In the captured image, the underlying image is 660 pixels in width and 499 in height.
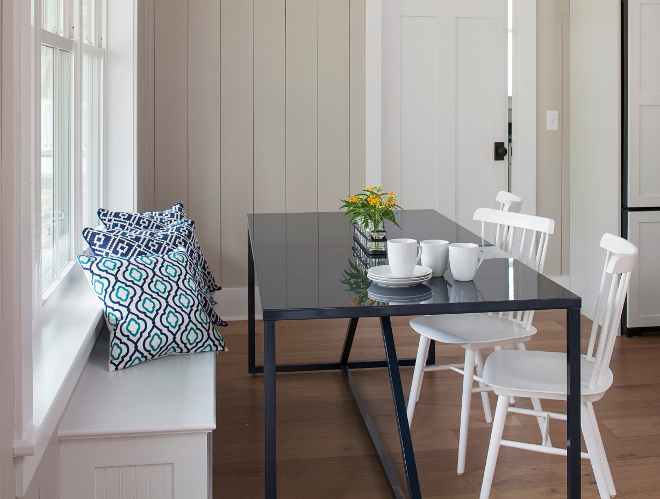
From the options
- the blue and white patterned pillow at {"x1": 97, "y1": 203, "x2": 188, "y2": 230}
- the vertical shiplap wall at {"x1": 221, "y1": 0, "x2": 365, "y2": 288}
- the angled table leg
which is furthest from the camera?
the vertical shiplap wall at {"x1": 221, "y1": 0, "x2": 365, "y2": 288}

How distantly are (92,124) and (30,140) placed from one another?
196 centimetres

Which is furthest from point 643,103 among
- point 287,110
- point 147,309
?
point 147,309

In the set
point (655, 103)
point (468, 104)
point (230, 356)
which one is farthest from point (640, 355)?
point (230, 356)

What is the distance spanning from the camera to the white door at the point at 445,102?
4391 mm

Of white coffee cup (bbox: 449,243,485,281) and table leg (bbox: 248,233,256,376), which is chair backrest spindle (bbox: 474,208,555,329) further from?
table leg (bbox: 248,233,256,376)

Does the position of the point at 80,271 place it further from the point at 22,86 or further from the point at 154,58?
the point at 154,58

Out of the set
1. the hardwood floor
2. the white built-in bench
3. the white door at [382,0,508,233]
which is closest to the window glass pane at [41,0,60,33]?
the white built-in bench

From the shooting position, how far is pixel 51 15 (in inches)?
87.9

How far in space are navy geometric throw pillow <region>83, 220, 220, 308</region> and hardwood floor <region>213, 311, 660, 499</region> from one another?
682mm

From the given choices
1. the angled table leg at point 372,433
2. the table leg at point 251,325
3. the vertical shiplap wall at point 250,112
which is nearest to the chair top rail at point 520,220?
the angled table leg at point 372,433

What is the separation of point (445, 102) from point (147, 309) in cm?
295

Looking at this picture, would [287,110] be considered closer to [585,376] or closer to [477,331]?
[477,331]

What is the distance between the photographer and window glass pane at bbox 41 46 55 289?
6.94 ft

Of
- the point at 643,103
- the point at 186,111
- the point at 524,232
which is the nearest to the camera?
the point at 524,232
